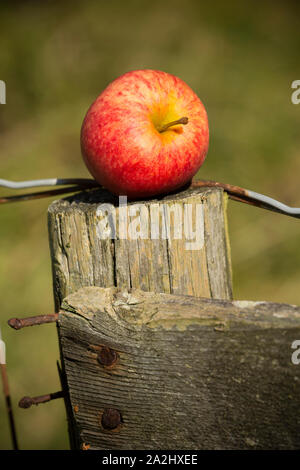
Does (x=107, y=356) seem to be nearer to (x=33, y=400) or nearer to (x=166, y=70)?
(x=33, y=400)

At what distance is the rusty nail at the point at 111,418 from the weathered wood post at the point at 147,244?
0.05 metres

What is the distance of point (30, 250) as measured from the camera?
3.18m

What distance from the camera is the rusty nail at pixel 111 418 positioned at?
106 cm

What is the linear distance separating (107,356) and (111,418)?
0.15 m

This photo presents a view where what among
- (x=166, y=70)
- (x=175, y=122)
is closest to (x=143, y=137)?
(x=175, y=122)

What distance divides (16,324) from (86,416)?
0.27 m

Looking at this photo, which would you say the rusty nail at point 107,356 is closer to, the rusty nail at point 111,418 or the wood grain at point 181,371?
the wood grain at point 181,371

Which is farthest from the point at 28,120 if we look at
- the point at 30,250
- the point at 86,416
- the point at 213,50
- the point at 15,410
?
the point at 86,416

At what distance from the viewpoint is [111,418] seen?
41.6 inches

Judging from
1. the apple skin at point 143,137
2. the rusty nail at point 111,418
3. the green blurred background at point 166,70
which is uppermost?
the green blurred background at point 166,70

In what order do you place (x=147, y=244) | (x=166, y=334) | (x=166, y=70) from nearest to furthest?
(x=166, y=334) < (x=147, y=244) < (x=166, y=70)

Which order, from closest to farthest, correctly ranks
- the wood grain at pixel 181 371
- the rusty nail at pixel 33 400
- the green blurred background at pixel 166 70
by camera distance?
the wood grain at pixel 181 371 < the rusty nail at pixel 33 400 < the green blurred background at pixel 166 70

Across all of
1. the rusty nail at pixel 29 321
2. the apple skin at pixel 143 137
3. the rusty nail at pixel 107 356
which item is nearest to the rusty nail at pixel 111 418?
the rusty nail at pixel 107 356

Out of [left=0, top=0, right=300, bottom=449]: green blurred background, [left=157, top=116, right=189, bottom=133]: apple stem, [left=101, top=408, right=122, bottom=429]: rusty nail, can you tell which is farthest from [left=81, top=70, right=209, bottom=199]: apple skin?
[left=0, top=0, right=300, bottom=449]: green blurred background
